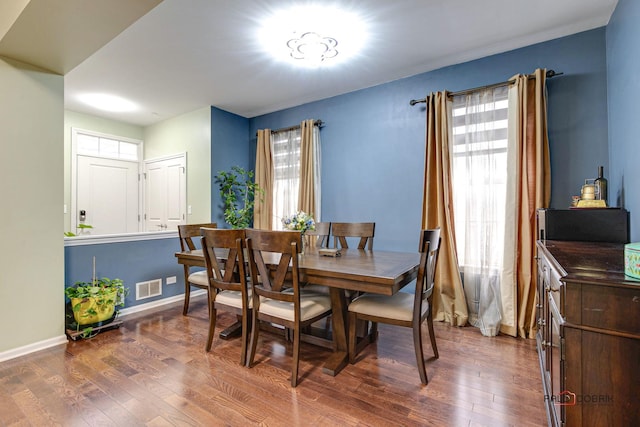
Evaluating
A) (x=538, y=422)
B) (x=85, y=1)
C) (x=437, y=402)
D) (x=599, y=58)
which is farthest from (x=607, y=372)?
(x=85, y=1)

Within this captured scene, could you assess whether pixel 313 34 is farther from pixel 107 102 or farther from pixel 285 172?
pixel 107 102

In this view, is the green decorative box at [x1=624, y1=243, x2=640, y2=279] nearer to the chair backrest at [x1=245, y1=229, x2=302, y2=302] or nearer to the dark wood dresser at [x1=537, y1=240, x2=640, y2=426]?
the dark wood dresser at [x1=537, y1=240, x2=640, y2=426]

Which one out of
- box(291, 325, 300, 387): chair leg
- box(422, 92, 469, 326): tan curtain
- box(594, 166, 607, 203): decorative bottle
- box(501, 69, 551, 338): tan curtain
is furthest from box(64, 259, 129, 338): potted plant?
box(594, 166, 607, 203): decorative bottle

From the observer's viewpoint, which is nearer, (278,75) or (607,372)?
(607,372)

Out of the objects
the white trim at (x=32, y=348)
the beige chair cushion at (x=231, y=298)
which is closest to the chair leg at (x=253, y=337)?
the beige chair cushion at (x=231, y=298)

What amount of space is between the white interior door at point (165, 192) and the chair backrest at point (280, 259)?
3.05 meters

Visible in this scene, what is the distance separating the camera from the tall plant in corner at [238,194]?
14.6ft

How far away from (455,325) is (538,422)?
1.40 m

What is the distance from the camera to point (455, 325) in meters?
2.96

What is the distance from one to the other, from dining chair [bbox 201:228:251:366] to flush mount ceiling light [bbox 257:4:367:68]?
1717mm

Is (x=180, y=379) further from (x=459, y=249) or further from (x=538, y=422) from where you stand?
(x=459, y=249)

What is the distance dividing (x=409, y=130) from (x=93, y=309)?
Result: 3624 millimetres

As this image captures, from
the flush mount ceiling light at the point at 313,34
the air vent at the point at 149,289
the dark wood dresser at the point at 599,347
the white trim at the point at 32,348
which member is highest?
the flush mount ceiling light at the point at 313,34

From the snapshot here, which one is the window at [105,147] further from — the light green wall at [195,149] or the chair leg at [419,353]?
the chair leg at [419,353]
